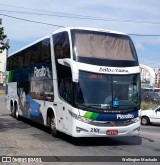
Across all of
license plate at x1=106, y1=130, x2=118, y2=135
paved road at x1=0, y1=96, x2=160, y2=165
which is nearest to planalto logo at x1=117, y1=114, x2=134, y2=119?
license plate at x1=106, y1=130, x2=118, y2=135

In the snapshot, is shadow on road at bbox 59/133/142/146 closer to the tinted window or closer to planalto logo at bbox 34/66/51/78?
planalto logo at bbox 34/66/51/78

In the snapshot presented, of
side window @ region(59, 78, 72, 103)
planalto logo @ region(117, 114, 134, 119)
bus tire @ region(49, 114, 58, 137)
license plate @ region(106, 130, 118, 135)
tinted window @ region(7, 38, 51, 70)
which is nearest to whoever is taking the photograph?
license plate @ region(106, 130, 118, 135)

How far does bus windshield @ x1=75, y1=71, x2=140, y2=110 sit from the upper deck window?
0.67 m

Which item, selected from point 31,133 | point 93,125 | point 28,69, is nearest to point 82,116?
point 93,125

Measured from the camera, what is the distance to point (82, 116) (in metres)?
12.1

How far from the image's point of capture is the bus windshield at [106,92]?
12.2m

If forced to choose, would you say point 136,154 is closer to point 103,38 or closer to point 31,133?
point 103,38

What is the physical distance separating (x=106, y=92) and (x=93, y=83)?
53 centimetres

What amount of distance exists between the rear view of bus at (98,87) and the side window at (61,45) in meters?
0.21

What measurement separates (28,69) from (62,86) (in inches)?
214

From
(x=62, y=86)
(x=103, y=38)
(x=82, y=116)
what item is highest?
(x=103, y=38)

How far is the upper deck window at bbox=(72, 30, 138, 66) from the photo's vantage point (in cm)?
1262

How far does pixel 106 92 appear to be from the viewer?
12.4 meters

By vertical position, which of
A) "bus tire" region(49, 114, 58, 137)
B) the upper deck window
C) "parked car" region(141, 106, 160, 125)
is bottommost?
"parked car" region(141, 106, 160, 125)
